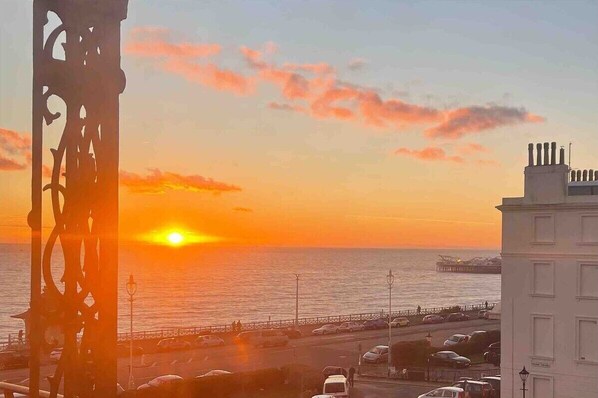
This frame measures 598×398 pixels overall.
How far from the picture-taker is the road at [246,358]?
37188mm

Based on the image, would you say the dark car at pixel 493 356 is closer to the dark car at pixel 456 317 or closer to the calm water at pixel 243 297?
the dark car at pixel 456 317

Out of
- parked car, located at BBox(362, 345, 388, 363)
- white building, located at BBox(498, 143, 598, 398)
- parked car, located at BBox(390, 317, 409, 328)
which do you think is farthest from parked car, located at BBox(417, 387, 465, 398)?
parked car, located at BBox(390, 317, 409, 328)

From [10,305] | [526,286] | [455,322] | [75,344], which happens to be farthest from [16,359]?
[10,305]

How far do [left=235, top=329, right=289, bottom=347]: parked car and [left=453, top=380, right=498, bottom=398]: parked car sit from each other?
2189cm

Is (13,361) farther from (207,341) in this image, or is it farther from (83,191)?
(83,191)

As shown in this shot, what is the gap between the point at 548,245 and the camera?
2788 cm

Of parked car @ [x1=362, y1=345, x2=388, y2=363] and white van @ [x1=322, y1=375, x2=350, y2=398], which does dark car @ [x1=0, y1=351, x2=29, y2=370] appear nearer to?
white van @ [x1=322, y1=375, x2=350, y2=398]

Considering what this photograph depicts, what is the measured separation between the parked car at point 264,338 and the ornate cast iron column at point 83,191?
47.5 metres

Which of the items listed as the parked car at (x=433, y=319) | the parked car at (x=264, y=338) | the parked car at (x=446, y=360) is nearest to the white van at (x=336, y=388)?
the parked car at (x=446, y=360)

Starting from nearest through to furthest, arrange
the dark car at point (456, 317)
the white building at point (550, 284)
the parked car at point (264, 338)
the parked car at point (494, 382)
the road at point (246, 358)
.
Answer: the white building at point (550, 284) < the parked car at point (494, 382) < the road at point (246, 358) < the parked car at point (264, 338) < the dark car at point (456, 317)

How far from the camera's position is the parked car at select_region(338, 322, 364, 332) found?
60.5 m

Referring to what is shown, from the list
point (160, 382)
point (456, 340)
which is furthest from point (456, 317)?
point (160, 382)

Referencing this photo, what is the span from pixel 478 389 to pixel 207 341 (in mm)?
25055

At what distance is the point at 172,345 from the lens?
158ft
